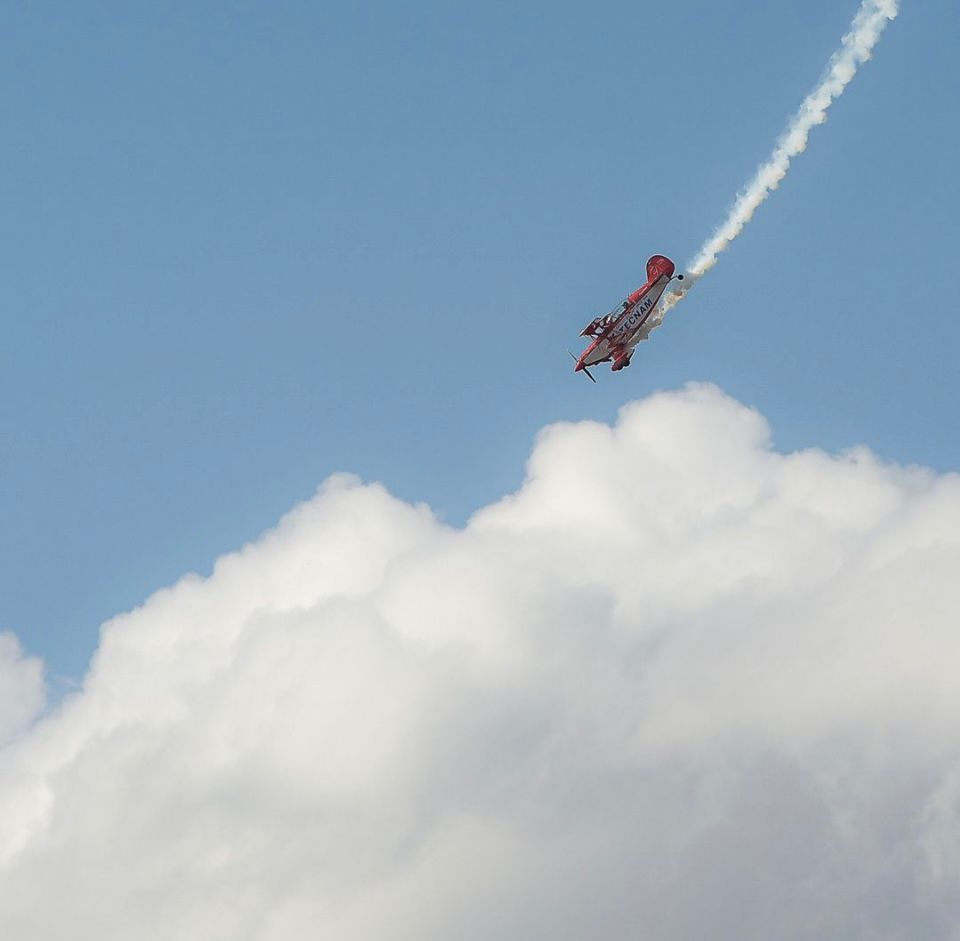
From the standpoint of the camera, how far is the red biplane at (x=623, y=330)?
7269 inches

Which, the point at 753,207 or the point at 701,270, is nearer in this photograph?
the point at 753,207

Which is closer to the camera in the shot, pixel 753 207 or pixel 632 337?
pixel 753 207

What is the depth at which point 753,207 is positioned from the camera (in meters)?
163

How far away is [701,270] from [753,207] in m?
13.1

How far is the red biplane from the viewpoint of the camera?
18462cm

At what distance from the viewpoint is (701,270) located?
573ft

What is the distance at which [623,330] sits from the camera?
605ft

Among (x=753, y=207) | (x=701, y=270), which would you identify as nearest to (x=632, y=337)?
(x=701, y=270)

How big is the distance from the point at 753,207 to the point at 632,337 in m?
26.4

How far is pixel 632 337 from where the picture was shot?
185 m

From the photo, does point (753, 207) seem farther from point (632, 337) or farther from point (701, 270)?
point (632, 337)

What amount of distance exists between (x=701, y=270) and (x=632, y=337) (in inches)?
532
